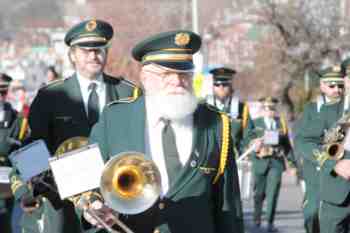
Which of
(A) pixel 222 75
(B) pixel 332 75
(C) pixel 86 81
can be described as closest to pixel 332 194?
(C) pixel 86 81

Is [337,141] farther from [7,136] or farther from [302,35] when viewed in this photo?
[302,35]

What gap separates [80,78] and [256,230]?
27.3 feet

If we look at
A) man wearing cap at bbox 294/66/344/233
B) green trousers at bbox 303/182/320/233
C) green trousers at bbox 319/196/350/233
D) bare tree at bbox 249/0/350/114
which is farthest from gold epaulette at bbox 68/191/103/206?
bare tree at bbox 249/0/350/114

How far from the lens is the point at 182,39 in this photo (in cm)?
638

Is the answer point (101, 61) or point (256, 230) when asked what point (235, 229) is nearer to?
point (101, 61)

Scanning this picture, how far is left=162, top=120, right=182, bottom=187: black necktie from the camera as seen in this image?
615 centimetres

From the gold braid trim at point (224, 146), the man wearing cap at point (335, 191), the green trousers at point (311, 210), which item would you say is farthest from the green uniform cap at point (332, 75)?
the gold braid trim at point (224, 146)

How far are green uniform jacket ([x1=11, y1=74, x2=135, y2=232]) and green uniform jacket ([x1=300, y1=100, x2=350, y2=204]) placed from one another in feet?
5.49

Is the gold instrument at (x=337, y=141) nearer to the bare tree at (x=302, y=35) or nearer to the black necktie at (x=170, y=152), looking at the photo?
the black necktie at (x=170, y=152)

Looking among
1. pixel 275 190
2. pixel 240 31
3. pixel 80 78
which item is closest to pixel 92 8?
pixel 240 31

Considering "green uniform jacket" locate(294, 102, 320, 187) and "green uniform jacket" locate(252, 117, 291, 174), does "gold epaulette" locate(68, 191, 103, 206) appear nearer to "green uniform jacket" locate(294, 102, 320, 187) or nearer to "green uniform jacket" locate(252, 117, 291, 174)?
"green uniform jacket" locate(294, 102, 320, 187)

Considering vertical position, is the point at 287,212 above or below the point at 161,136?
below

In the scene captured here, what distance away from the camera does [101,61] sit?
8.43 metres

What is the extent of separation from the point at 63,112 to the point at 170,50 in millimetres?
2239
